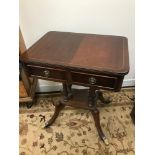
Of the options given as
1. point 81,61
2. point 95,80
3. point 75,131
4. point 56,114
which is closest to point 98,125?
point 75,131

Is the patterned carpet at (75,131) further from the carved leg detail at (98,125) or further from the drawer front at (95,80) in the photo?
the drawer front at (95,80)

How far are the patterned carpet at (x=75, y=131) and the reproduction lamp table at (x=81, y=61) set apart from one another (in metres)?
0.25

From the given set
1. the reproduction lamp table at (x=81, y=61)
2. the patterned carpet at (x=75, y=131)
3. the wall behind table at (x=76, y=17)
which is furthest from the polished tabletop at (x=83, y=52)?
the patterned carpet at (x=75, y=131)

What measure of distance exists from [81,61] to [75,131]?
27.2 inches

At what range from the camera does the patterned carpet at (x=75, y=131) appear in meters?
1.52

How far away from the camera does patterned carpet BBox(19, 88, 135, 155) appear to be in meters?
1.52

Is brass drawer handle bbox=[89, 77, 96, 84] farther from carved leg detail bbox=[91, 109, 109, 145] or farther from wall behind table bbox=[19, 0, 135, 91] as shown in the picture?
wall behind table bbox=[19, 0, 135, 91]

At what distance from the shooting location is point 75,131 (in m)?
1.67

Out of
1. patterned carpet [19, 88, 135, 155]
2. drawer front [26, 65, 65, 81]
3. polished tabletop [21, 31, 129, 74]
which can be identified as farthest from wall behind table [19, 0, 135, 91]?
patterned carpet [19, 88, 135, 155]

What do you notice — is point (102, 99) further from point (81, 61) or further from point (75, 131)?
point (81, 61)

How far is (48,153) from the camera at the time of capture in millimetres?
1496
